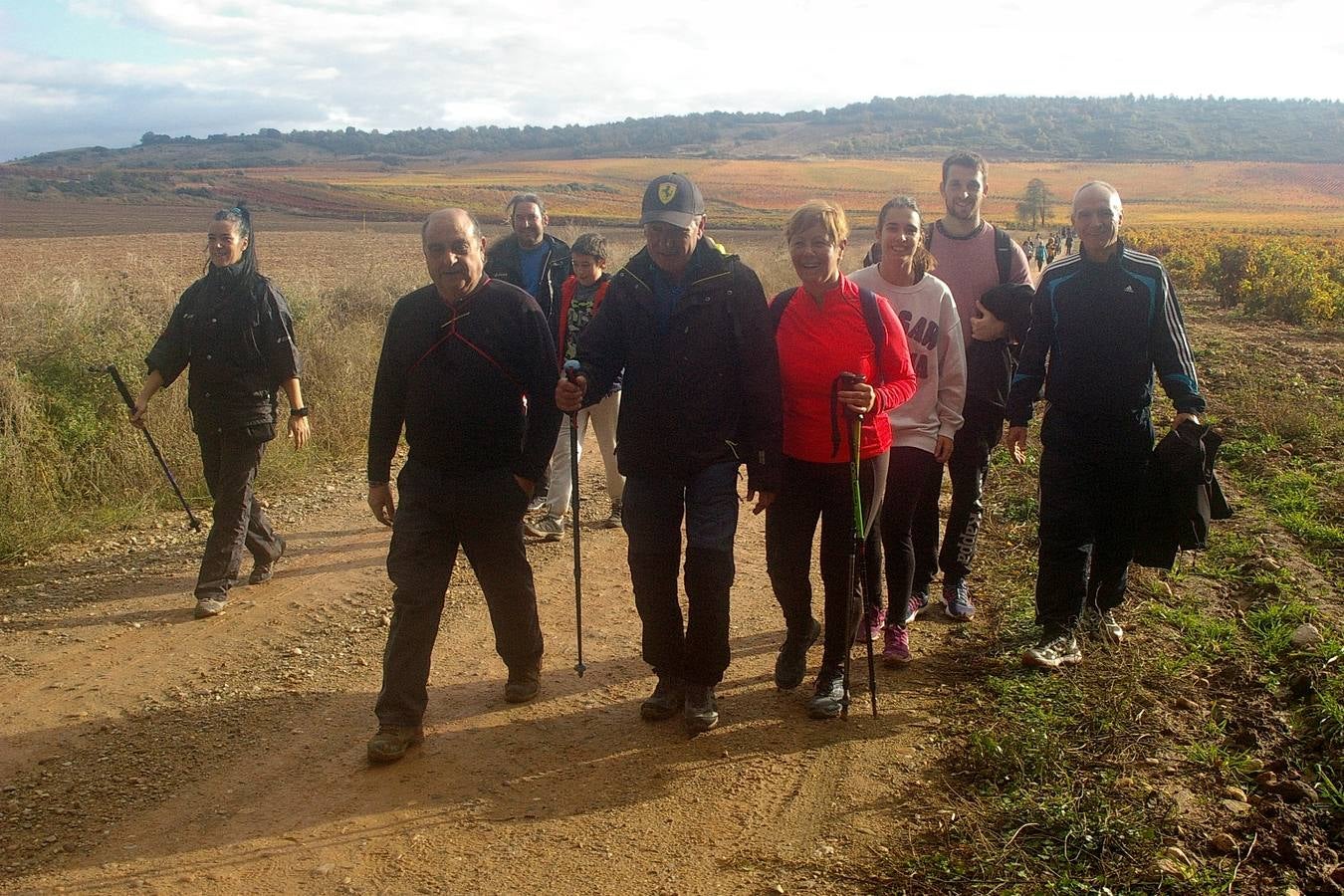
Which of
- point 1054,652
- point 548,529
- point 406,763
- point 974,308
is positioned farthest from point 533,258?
point 1054,652

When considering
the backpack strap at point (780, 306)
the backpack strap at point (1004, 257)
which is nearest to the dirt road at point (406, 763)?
the backpack strap at point (780, 306)

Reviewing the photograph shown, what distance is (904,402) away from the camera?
4.57 meters

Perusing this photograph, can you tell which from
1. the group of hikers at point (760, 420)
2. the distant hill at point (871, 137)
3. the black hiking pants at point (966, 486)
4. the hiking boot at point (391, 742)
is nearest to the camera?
the hiking boot at point (391, 742)

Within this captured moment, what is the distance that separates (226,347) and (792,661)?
351 cm

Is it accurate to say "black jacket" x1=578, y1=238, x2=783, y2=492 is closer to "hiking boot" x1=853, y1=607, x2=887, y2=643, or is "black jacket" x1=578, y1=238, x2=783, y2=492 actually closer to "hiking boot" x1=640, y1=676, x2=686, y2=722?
"hiking boot" x1=853, y1=607, x2=887, y2=643

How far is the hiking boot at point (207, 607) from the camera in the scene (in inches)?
218

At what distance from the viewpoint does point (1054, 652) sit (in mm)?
4594

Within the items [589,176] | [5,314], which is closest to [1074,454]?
[5,314]

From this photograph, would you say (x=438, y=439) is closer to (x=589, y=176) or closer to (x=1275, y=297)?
(x=1275, y=297)

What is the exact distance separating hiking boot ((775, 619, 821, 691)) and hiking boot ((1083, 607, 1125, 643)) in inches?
51.6

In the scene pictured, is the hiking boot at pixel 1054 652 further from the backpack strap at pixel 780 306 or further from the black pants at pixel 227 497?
the black pants at pixel 227 497

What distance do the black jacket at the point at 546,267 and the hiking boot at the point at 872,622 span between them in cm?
297

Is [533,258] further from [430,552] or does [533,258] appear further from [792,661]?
[792,661]

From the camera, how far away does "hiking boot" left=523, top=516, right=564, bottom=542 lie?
273 inches
